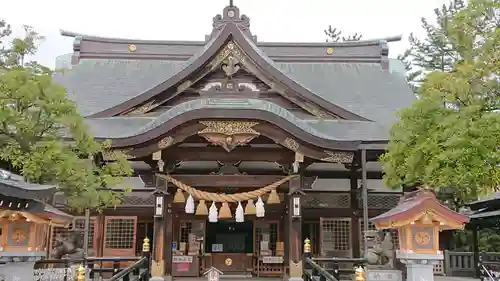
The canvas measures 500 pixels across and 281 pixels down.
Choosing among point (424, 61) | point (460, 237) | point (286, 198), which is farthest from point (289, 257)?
point (424, 61)

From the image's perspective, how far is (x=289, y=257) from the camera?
39.5 ft

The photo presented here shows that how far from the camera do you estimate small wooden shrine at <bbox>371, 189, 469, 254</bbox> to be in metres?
6.94

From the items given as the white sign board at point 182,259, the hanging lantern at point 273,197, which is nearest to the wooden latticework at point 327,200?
the hanging lantern at point 273,197

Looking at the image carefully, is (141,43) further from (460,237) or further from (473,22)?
(460,237)

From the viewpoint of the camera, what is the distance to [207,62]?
516 inches

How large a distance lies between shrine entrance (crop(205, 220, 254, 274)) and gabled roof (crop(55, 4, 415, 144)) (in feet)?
13.4

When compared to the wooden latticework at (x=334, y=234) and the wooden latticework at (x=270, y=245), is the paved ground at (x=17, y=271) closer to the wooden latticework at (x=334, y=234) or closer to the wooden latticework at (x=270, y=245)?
the wooden latticework at (x=270, y=245)

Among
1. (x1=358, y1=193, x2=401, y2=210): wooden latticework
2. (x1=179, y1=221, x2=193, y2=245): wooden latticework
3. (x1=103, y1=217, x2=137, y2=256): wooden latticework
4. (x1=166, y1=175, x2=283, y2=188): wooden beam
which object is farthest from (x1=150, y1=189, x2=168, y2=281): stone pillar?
(x1=358, y1=193, x2=401, y2=210): wooden latticework

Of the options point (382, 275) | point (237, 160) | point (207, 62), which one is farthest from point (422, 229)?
point (207, 62)

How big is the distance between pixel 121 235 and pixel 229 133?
4.61m

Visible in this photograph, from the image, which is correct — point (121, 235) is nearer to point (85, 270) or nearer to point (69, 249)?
point (69, 249)

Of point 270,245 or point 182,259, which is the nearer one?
point 182,259

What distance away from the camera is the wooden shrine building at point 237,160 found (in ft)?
38.8

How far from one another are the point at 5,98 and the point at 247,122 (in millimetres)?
5249
